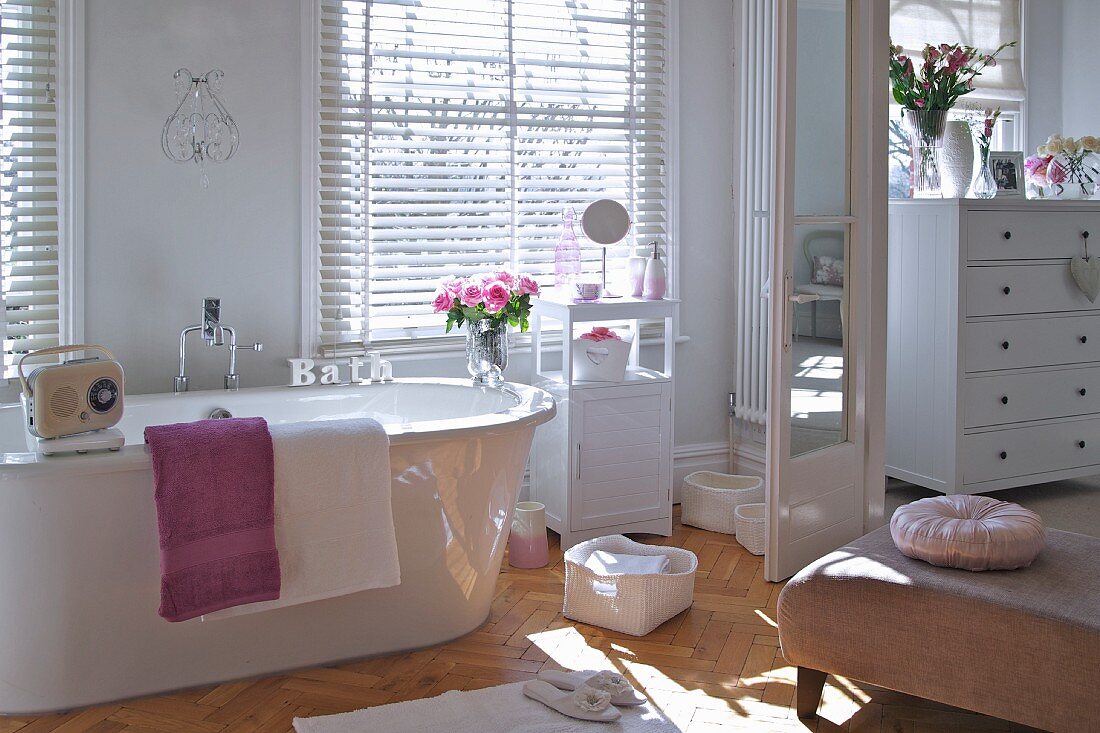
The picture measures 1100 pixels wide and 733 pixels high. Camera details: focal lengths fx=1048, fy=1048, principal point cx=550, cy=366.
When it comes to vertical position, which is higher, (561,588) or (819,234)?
(819,234)

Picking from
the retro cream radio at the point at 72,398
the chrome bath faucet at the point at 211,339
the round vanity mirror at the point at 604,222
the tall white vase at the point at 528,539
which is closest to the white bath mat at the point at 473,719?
the retro cream radio at the point at 72,398

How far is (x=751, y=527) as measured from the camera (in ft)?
11.9

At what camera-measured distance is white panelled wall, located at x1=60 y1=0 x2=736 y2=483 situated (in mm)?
3252

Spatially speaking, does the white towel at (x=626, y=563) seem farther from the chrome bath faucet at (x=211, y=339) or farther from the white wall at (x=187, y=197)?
the chrome bath faucet at (x=211, y=339)

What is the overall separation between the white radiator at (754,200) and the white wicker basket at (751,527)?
0.51 metres

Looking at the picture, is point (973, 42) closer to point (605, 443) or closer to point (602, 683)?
point (605, 443)

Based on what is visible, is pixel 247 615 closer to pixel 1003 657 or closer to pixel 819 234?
pixel 1003 657

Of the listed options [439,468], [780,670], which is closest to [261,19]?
[439,468]

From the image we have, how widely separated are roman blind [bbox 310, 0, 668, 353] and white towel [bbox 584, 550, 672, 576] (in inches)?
44.2

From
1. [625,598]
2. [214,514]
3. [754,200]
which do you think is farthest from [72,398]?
[754,200]

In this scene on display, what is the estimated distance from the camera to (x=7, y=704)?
7.95 feet

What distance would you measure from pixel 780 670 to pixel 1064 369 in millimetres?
2323

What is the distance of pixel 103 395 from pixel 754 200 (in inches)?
104

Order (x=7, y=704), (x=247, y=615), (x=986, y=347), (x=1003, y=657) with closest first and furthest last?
(x=1003, y=657), (x=7, y=704), (x=247, y=615), (x=986, y=347)
